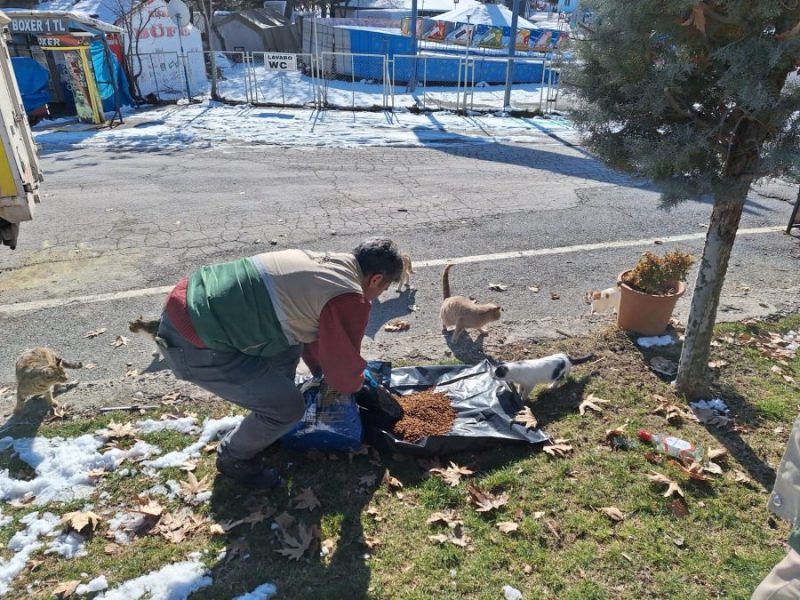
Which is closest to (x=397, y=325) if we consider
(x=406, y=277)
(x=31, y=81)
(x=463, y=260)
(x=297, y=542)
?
(x=406, y=277)

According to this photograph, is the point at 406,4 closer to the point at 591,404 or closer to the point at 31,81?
the point at 31,81

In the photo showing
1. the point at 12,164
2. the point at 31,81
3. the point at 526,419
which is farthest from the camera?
the point at 31,81

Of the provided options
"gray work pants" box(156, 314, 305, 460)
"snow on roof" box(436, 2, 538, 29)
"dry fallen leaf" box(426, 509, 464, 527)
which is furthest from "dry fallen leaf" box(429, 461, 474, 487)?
"snow on roof" box(436, 2, 538, 29)

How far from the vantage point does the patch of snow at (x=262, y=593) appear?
9.70ft

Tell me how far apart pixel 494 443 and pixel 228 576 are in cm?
192

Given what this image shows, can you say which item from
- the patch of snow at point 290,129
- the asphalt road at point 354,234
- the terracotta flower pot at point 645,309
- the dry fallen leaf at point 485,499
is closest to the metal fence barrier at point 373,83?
the patch of snow at point 290,129

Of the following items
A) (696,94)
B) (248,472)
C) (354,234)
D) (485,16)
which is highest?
(485,16)

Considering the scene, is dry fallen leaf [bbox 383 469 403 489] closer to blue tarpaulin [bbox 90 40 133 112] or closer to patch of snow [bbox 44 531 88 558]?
patch of snow [bbox 44 531 88 558]

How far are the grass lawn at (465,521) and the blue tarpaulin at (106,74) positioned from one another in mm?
16935

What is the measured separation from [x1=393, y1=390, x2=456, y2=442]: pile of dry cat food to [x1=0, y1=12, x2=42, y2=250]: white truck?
384 cm

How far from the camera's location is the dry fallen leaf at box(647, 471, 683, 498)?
3.59m

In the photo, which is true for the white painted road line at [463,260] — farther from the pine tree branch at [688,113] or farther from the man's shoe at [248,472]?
the pine tree branch at [688,113]

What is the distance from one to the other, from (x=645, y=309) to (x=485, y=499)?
2821 mm

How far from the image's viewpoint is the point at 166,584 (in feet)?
9.92
